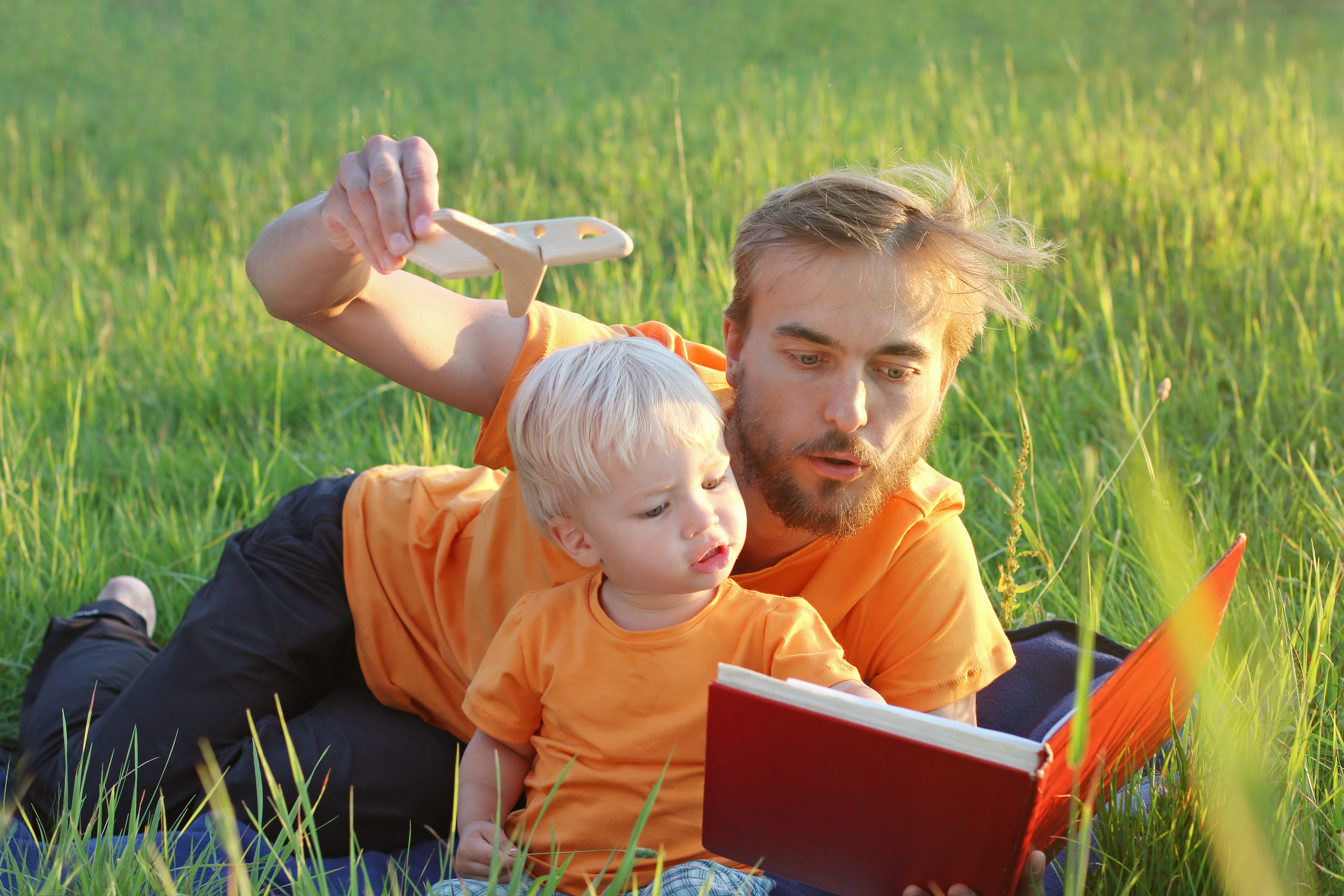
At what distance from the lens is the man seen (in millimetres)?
2066

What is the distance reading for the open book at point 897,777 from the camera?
135 centimetres

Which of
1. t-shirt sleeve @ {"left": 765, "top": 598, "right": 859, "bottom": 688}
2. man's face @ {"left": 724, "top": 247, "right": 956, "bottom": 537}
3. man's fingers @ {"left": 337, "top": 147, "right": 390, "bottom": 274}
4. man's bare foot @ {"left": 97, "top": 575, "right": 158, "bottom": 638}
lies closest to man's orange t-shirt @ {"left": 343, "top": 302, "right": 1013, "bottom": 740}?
man's face @ {"left": 724, "top": 247, "right": 956, "bottom": 537}

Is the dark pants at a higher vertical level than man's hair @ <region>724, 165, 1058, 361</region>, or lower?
lower

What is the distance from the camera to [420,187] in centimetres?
181

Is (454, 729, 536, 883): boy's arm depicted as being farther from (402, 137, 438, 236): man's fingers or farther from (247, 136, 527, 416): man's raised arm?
(402, 137, 438, 236): man's fingers

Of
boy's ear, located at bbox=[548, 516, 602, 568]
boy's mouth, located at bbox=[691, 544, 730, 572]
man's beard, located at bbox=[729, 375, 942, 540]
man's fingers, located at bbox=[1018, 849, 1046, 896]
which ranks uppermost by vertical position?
man's beard, located at bbox=[729, 375, 942, 540]

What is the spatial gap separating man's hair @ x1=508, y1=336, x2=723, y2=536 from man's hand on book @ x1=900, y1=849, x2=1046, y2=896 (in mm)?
785

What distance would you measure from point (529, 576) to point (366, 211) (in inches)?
35.3

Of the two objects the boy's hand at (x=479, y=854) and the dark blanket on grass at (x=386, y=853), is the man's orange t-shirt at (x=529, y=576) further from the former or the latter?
the boy's hand at (x=479, y=854)

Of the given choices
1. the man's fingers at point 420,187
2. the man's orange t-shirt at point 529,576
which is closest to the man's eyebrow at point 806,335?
the man's orange t-shirt at point 529,576

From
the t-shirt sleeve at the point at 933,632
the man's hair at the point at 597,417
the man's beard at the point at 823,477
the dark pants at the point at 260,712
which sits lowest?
the dark pants at the point at 260,712

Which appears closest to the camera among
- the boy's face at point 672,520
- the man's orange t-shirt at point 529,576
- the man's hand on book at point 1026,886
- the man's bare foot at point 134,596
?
the man's hand on book at point 1026,886

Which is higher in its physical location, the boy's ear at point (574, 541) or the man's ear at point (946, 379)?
the man's ear at point (946, 379)

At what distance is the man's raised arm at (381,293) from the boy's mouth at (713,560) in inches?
28.3
